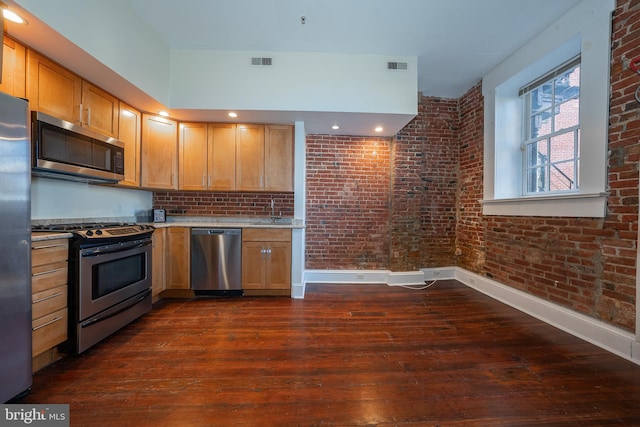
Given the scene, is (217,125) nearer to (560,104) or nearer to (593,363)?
(560,104)

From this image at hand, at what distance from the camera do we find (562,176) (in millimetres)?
2775

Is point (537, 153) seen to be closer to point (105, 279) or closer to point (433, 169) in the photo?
point (433, 169)

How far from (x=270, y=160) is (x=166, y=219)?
1.90 meters

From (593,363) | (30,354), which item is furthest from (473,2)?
(30,354)

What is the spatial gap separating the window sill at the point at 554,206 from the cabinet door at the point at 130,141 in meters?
4.77

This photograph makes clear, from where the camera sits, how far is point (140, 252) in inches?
102

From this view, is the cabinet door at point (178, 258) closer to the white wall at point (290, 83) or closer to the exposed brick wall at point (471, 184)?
the white wall at point (290, 83)

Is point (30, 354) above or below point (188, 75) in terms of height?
below

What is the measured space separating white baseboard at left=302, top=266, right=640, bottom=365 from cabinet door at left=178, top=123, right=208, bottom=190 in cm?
212

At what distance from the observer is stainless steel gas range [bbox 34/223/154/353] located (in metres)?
1.91

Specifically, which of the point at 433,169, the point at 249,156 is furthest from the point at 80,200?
the point at 433,169

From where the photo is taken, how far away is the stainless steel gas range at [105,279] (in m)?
1.91

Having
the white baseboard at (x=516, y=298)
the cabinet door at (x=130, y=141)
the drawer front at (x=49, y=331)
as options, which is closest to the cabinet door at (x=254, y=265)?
the white baseboard at (x=516, y=298)

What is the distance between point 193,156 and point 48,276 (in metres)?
2.18
